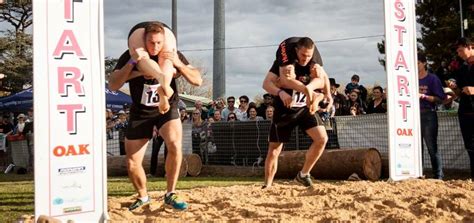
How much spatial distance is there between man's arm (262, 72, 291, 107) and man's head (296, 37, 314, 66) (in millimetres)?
A: 418

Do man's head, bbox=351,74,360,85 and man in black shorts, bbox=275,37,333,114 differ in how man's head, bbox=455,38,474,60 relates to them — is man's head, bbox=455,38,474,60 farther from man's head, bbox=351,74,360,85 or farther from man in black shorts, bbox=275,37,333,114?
man's head, bbox=351,74,360,85

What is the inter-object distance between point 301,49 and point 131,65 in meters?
2.36

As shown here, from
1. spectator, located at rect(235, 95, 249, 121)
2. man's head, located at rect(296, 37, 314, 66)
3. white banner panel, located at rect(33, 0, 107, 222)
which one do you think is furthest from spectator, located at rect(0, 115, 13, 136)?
white banner panel, located at rect(33, 0, 107, 222)

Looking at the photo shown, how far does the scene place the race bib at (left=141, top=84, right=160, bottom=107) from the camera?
591 centimetres

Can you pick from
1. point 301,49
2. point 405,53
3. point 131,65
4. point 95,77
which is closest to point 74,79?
point 95,77

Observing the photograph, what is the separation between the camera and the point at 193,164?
531 inches

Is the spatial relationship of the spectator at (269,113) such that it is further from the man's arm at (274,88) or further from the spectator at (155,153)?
the man's arm at (274,88)

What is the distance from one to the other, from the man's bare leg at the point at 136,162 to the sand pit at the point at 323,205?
0.81ft

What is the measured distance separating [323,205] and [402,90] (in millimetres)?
3204

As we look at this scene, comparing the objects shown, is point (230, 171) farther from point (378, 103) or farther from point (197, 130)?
point (378, 103)

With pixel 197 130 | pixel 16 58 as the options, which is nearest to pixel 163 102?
pixel 197 130

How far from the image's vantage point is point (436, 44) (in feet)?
88.2

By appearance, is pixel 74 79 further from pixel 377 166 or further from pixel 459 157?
pixel 459 157

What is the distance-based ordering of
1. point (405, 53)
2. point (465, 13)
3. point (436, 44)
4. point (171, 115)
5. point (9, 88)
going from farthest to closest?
point (9, 88), point (436, 44), point (465, 13), point (405, 53), point (171, 115)
